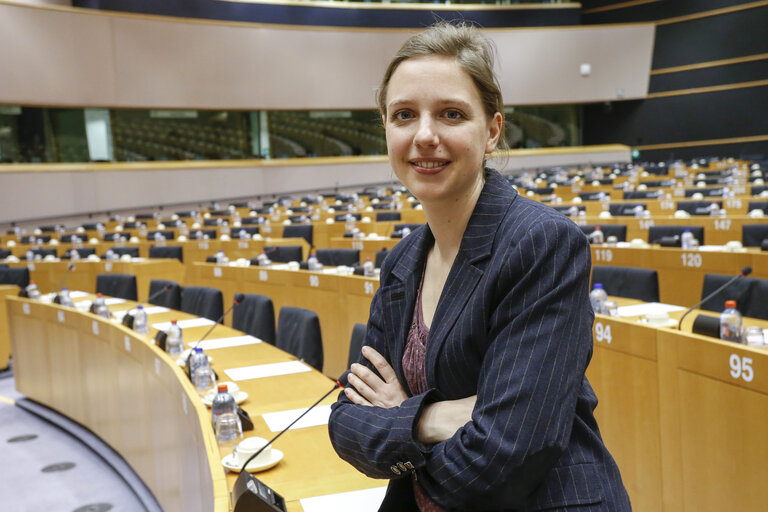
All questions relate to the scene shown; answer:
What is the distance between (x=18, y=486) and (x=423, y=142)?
3823mm

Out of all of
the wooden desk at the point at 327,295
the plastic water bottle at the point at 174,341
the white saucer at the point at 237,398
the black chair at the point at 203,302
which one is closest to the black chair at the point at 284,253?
the wooden desk at the point at 327,295

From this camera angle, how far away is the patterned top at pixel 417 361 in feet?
3.67

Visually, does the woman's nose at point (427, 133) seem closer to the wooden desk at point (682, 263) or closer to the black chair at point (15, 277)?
the wooden desk at point (682, 263)

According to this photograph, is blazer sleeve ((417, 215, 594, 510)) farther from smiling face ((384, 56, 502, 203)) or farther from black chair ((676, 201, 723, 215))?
black chair ((676, 201, 723, 215))

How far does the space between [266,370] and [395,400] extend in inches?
72.8

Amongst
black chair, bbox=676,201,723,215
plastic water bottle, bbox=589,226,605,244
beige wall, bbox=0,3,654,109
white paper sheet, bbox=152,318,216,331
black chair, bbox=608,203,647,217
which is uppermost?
beige wall, bbox=0,3,654,109

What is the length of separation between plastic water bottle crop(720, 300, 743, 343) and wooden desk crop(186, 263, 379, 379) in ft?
7.81

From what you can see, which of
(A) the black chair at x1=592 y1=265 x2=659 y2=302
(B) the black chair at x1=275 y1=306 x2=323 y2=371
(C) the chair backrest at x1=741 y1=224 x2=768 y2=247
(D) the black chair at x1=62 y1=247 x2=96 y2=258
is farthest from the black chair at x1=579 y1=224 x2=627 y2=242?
(D) the black chair at x1=62 y1=247 x2=96 y2=258

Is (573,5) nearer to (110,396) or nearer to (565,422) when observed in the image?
(110,396)

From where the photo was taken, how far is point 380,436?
109 cm

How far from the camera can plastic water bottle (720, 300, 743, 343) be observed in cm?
238

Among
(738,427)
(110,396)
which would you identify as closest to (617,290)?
(738,427)

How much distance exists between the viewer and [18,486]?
392 cm

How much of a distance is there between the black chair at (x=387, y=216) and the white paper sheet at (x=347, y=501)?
304 inches
